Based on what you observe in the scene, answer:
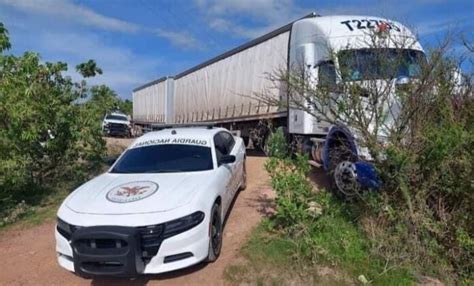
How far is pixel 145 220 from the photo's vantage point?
4.27 m

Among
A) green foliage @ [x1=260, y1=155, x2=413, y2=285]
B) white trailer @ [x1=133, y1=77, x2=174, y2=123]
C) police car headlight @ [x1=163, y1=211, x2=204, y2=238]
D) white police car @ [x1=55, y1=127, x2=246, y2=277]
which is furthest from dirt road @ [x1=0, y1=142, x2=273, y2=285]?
white trailer @ [x1=133, y1=77, x2=174, y2=123]

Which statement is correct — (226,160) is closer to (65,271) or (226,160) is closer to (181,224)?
(181,224)

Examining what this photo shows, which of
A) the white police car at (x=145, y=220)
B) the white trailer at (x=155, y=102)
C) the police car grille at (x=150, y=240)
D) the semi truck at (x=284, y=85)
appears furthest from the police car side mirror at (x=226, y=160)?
the white trailer at (x=155, y=102)

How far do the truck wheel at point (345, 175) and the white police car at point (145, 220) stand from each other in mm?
1858

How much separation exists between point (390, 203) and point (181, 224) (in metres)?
2.67

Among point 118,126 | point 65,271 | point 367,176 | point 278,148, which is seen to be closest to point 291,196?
point 278,148

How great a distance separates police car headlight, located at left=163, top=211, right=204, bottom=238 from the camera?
14.2ft

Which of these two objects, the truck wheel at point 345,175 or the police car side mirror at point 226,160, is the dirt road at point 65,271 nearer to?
the police car side mirror at point 226,160

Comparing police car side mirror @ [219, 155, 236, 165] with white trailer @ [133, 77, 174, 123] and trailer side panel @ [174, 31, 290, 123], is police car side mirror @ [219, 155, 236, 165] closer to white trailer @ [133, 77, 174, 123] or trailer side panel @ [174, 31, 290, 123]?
trailer side panel @ [174, 31, 290, 123]

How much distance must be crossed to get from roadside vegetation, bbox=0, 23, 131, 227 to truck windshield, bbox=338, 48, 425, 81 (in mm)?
5906

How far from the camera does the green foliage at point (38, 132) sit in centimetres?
773

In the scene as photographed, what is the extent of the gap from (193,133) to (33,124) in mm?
3532

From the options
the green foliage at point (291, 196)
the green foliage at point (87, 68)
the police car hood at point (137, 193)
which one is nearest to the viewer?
the police car hood at point (137, 193)

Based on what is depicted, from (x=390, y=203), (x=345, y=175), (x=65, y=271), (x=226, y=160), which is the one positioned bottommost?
(x=65, y=271)
